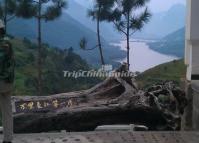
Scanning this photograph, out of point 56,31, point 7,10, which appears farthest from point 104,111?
point 56,31

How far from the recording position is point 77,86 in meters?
17.2

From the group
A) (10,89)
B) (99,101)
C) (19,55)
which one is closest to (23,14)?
(19,55)

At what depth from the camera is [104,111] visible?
8.54 metres

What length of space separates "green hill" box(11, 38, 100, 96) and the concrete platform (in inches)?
356

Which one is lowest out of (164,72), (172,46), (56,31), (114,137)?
(114,137)

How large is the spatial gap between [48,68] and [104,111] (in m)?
13.6

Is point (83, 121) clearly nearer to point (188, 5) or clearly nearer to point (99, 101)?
point (99, 101)

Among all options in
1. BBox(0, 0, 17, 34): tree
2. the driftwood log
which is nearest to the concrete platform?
the driftwood log

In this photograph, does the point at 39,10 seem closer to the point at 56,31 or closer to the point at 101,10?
the point at 101,10

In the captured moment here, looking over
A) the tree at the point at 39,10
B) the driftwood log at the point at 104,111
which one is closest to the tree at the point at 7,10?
the tree at the point at 39,10

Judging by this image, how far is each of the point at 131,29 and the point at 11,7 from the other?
13.2ft

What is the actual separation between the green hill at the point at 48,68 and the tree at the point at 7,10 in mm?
2089

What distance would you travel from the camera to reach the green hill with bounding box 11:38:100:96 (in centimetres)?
1831

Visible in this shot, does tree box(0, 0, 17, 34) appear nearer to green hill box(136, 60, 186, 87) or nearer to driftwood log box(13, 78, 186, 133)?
green hill box(136, 60, 186, 87)
